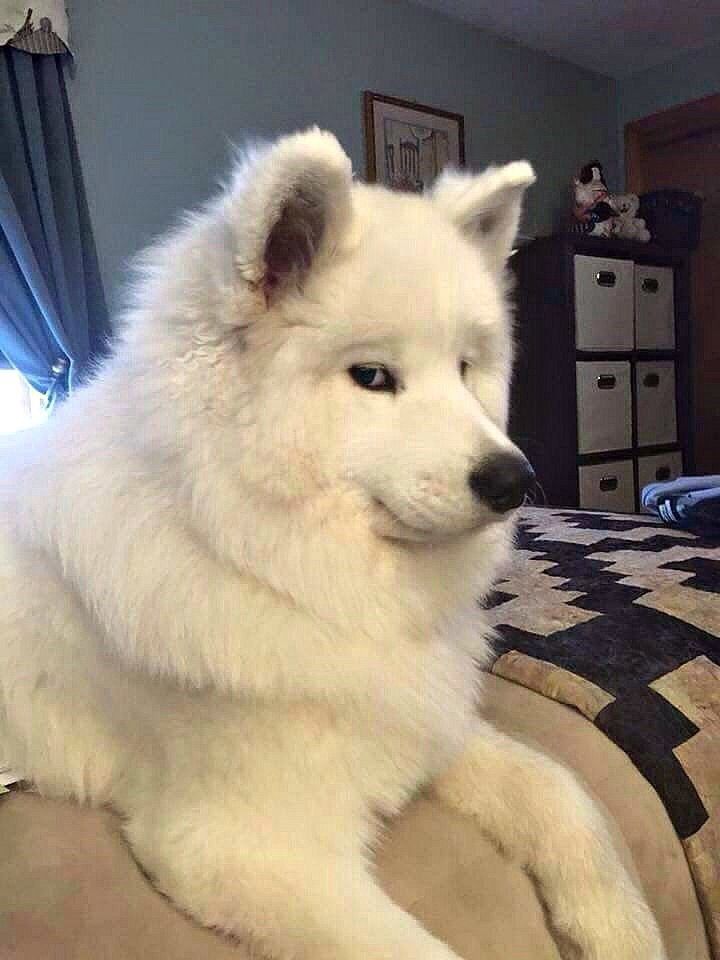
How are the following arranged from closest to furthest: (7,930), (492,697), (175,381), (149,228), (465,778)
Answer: (7,930), (175,381), (465,778), (492,697), (149,228)

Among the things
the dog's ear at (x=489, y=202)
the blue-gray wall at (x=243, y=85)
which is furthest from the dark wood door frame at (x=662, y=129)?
the dog's ear at (x=489, y=202)

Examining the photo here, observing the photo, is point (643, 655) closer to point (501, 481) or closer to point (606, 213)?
point (501, 481)

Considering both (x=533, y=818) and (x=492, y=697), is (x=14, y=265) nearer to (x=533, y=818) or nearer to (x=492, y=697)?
(x=492, y=697)

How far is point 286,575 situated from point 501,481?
253 mm

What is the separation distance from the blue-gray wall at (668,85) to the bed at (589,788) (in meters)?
3.91

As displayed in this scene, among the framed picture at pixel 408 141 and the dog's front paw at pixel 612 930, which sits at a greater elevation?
the framed picture at pixel 408 141

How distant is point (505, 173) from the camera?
43.7 inches

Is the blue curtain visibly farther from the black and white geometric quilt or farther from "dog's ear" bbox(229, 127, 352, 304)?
"dog's ear" bbox(229, 127, 352, 304)

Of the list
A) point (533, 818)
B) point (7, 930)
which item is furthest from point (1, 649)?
point (533, 818)

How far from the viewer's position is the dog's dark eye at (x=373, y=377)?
925mm

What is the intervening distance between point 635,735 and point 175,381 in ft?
2.45

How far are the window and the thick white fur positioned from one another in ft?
6.84

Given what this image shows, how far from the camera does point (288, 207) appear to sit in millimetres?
880

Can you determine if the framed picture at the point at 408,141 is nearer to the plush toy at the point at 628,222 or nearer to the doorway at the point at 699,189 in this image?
the plush toy at the point at 628,222
